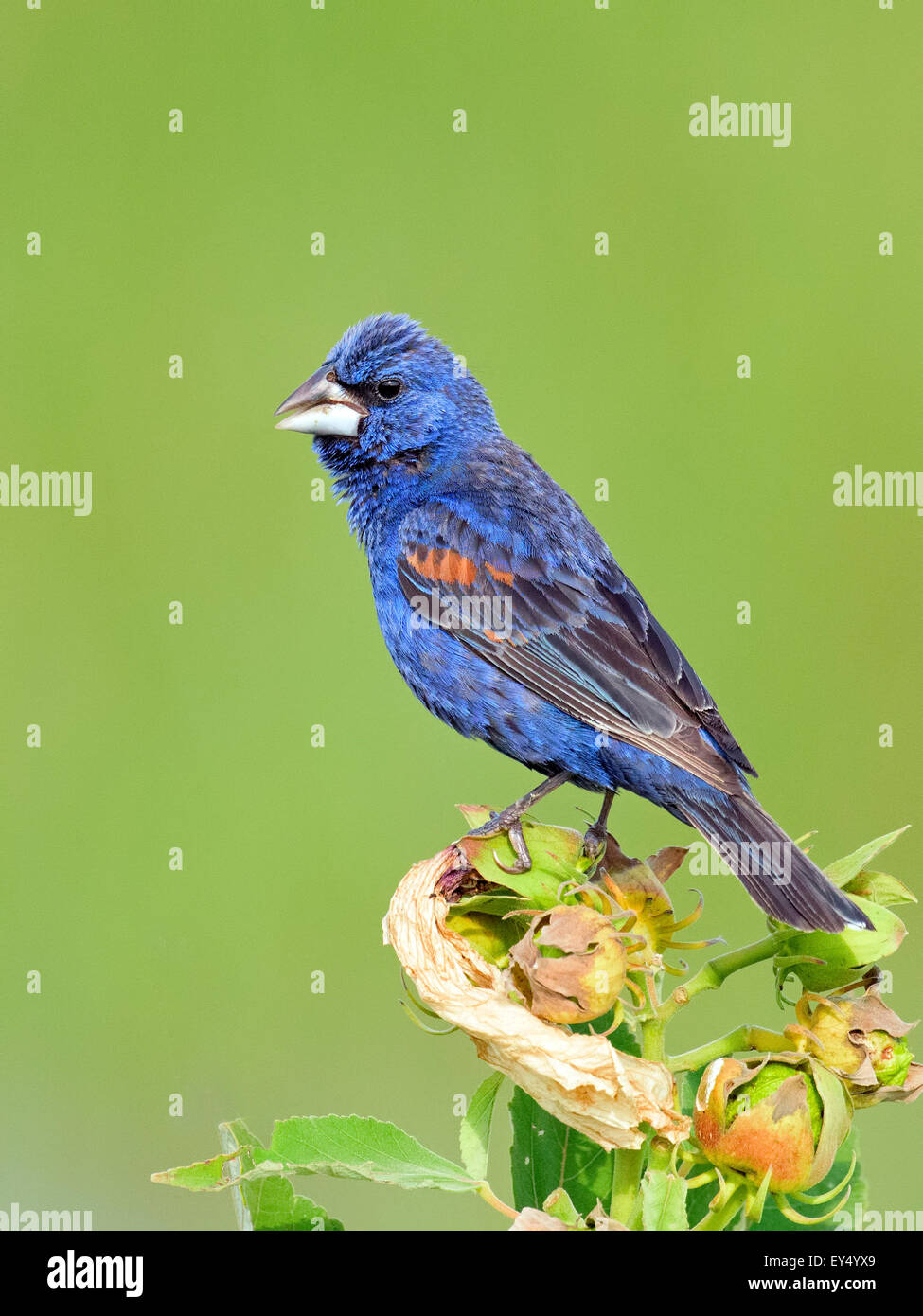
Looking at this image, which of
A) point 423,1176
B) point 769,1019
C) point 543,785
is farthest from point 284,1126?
point 769,1019

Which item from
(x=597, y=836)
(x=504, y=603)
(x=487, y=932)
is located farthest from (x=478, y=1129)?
(x=504, y=603)

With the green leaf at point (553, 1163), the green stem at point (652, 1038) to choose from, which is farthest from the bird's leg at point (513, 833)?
the green leaf at point (553, 1163)

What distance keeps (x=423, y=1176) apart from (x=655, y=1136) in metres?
0.29

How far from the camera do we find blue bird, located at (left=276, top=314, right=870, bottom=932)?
9.64 feet

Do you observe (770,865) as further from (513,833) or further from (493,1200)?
(493,1200)

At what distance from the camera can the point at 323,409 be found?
357cm

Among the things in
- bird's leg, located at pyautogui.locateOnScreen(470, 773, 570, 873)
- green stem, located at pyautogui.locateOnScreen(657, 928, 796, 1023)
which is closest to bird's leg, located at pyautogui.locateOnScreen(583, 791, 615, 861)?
bird's leg, located at pyautogui.locateOnScreen(470, 773, 570, 873)

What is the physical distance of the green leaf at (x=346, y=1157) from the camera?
1677 millimetres

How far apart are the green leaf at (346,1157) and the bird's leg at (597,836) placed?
476 mm

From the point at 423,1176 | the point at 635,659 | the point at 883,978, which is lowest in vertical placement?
the point at 423,1176

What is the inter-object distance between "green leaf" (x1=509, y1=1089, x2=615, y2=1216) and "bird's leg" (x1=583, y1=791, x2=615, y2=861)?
0.37 metres

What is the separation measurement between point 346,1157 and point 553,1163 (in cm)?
36

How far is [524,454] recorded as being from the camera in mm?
3793
